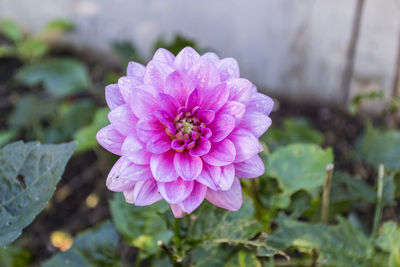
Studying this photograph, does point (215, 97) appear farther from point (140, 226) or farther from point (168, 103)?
point (140, 226)

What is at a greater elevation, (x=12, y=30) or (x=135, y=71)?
(x=135, y=71)

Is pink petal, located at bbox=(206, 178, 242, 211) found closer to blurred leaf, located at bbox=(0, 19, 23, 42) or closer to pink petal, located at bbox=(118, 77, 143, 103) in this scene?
pink petal, located at bbox=(118, 77, 143, 103)

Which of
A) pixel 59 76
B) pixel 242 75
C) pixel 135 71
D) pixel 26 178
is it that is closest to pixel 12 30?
pixel 59 76

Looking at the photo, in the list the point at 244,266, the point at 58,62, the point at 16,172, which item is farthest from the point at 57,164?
the point at 58,62

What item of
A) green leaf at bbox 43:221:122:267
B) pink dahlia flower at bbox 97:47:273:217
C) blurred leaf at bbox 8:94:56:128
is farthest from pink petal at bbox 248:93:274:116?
blurred leaf at bbox 8:94:56:128

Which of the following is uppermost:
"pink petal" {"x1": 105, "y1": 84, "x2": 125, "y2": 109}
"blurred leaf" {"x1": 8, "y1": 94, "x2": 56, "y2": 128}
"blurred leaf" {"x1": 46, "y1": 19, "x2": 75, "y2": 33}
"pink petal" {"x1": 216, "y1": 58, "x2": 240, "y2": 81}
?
"pink petal" {"x1": 216, "y1": 58, "x2": 240, "y2": 81}

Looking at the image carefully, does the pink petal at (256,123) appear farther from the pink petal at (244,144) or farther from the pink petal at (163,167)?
the pink petal at (163,167)

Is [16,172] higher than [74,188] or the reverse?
higher

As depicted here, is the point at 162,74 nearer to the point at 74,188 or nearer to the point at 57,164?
the point at 57,164
